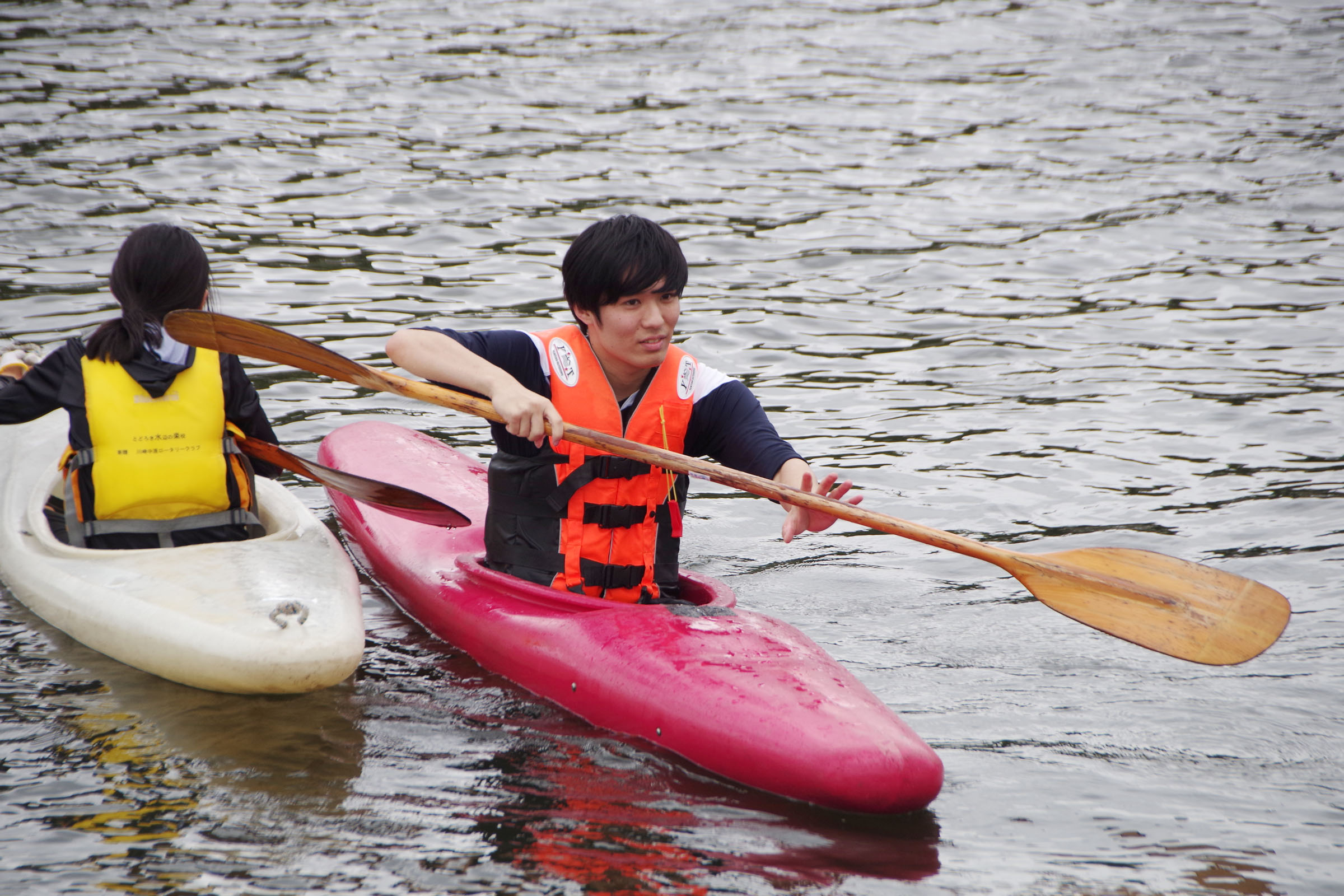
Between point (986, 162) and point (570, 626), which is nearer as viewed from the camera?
point (570, 626)

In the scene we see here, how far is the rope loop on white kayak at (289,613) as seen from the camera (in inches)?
129

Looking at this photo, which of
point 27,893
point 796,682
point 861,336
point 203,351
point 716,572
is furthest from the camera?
point 861,336

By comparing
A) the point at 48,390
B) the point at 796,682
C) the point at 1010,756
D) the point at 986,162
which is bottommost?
the point at 1010,756

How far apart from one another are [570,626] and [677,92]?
9.79 m

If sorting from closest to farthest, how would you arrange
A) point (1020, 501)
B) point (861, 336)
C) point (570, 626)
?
point (570, 626) < point (1020, 501) < point (861, 336)

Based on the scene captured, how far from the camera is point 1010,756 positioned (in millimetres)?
3133

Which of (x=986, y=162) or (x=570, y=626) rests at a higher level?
(x=986, y=162)

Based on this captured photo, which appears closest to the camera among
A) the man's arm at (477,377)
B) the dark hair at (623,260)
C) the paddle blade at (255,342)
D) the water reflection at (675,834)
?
the water reflection at (675,834)

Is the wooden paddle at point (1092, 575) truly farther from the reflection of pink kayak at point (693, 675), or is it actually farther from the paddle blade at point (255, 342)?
the reflection of pink kayak at point (693, 675)

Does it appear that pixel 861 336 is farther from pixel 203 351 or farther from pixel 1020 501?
pixel 203 351

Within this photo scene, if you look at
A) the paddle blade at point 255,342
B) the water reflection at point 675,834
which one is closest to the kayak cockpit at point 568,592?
the water reflection at point 675,834

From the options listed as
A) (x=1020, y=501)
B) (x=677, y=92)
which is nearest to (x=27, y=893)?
(x=1020, y=501)

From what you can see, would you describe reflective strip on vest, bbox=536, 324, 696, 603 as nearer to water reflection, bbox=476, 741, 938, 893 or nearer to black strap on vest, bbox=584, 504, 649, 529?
black strap on vest, bbox=584, 504, 649, 529

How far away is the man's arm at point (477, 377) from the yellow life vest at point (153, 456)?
2.11ft
